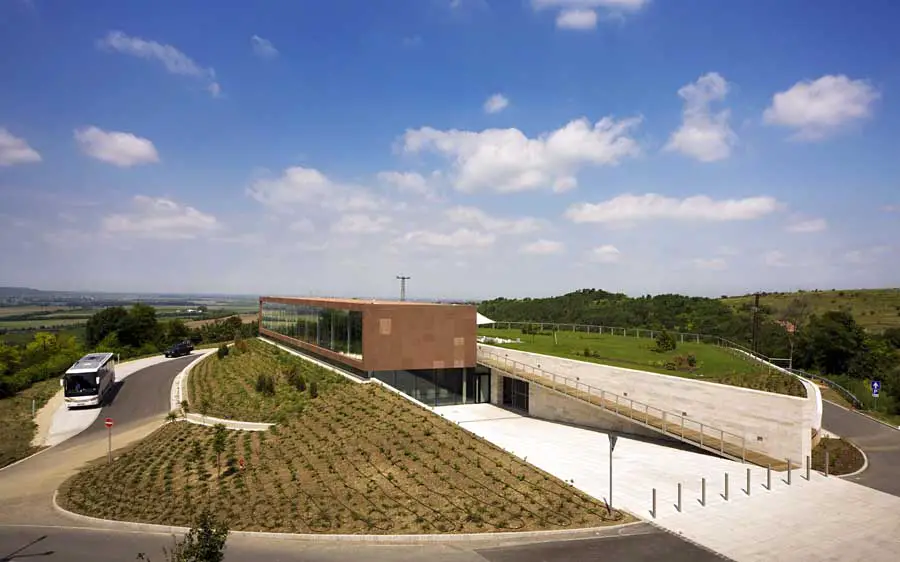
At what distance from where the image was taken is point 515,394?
3512 cm

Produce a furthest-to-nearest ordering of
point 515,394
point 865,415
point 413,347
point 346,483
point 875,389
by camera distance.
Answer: point 515,394 → point 865,415 → point 413,347 → point 875,389 → point 346,483

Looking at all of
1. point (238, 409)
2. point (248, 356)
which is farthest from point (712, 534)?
point (248, 356)

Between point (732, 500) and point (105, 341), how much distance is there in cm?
7280

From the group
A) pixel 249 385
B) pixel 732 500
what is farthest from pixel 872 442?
pixel 249 385

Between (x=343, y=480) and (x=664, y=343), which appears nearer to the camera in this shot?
(x=343, y=480)

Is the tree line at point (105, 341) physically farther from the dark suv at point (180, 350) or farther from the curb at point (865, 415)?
the curb at point (865, 415)

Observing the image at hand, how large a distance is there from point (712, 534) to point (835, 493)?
22.2ft

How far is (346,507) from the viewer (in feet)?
56.4

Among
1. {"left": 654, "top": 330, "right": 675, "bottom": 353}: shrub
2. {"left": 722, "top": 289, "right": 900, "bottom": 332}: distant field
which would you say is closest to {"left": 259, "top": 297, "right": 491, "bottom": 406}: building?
{"left": 654, "top": 330, "right": 675, "bottom": 353}: shrub

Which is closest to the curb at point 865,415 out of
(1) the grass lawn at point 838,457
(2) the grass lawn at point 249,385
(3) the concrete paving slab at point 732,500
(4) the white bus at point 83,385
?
(1) the grass lawn at point 838,457

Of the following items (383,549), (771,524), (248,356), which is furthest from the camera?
(248,356)

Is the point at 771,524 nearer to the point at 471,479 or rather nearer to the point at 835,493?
the point at 835,493

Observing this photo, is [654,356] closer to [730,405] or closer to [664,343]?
[664,343]

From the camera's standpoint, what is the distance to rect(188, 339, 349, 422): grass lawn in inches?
1228
